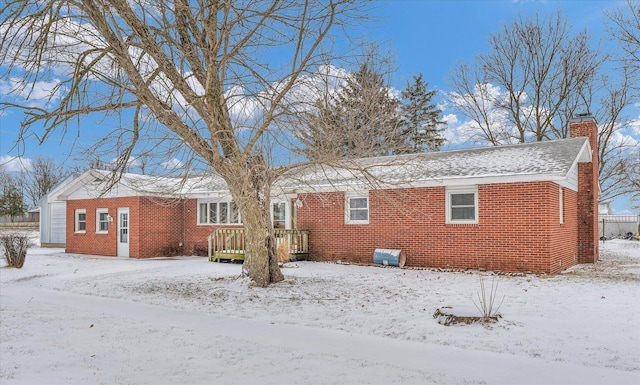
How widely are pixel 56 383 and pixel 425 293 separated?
6.77 metres

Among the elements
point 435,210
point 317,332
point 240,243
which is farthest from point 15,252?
point 435,210

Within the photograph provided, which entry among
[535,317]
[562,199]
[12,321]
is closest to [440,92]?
[562,199]

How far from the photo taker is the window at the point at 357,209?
1590 centimetres

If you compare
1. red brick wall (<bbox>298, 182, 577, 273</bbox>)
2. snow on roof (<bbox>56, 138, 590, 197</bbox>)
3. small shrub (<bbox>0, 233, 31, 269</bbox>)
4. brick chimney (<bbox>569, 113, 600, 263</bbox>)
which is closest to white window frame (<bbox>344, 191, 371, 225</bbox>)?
red brick wall (<bbox>298, 182, 577, 273</bbox>)

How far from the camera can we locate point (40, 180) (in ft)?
183

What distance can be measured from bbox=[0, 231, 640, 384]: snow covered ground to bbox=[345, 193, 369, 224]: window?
12.3 feet

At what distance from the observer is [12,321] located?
8.16 m

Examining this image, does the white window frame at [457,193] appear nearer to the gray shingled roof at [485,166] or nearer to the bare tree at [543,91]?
the gray shingled roof at [485,166]

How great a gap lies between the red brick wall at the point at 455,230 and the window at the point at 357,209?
201 millimetres

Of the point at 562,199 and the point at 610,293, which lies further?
the point at 562,199

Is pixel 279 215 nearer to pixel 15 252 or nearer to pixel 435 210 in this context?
pixel 435 210

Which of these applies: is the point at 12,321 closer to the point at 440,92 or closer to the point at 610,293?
the point at 610,293

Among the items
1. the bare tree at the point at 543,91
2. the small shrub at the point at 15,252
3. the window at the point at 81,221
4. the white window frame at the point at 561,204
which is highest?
the bare tree at the point at 543,91

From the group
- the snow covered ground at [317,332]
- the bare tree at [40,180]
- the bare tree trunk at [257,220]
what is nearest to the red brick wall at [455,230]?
the snow covered ground at [317,332]
